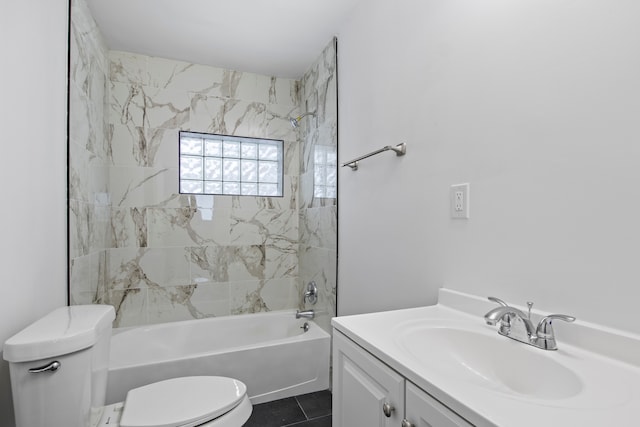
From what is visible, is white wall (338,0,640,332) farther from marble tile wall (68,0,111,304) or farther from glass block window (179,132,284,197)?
marble tile wall (68,0,111,304)

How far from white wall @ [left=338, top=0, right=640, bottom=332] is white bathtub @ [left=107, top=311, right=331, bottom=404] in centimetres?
78

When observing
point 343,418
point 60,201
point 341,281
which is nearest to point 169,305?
point 60,201

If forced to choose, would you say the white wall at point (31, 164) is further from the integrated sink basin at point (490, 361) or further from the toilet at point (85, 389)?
the integrated sink basin at point (490, 361)

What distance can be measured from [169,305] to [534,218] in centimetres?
257

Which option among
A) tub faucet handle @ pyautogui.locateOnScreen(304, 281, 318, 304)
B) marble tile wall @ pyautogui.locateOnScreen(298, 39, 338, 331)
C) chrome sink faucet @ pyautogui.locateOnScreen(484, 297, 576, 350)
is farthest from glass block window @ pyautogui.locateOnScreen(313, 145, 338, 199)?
chrome sink faucet @ pyautogui.locateOnScreen(484, 297, 576, 350)

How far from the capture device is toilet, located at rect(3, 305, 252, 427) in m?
1.07

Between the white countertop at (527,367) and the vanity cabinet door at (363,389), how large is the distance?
4 cm

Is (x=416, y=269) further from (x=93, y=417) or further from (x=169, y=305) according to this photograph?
(x=169, y=305)

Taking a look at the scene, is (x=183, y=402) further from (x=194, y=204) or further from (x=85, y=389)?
(x=194, y=204)

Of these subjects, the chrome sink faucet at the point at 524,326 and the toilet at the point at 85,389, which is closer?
the chrome sink faucet at the point at 524,326

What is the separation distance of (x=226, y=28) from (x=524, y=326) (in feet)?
7.78

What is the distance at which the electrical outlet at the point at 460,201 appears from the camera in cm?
120

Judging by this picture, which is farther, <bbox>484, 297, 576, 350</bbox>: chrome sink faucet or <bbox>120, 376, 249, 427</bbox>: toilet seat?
<bbox>120, 376, 249, 427</bbox>: toilet seat

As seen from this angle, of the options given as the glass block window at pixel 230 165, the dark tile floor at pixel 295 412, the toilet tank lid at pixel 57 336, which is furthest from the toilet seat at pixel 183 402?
the glass block window at pixel 230 165
